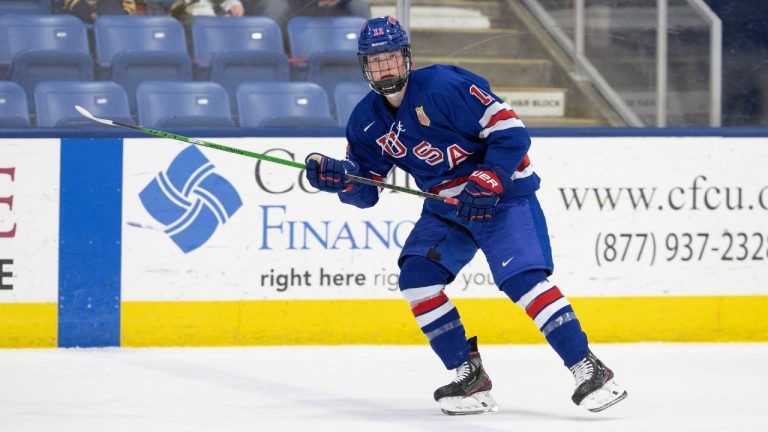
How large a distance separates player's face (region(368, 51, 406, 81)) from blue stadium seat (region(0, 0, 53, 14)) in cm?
273

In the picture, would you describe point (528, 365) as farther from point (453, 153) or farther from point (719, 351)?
point (453, 153)

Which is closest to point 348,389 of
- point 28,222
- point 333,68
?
point 28,222

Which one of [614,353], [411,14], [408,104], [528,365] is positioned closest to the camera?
[408,104]

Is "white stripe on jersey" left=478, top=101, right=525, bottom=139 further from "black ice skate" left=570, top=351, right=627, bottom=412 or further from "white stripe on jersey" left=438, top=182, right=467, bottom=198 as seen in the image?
"black ice skate" left=570, top=351, right=627, bottom=412

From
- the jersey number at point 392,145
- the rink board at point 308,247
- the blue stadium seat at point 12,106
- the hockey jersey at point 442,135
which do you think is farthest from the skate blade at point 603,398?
the blue stadium seat at point 12,106

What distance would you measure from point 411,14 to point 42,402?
8.69ft

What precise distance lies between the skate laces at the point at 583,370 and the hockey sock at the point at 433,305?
387 millimetres

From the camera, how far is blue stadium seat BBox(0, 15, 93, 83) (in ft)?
18.1

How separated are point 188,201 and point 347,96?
94 centimetres

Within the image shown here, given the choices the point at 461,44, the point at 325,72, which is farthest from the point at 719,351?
the point at 325,72

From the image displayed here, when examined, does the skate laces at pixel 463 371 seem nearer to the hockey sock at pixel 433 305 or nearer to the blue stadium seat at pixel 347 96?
the hockey sock at pixel 433 305

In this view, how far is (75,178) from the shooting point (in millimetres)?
5109

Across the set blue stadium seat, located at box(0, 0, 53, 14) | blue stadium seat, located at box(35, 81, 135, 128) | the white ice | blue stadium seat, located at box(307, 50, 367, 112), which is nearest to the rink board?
the white ice

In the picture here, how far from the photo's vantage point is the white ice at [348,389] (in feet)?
11.5
